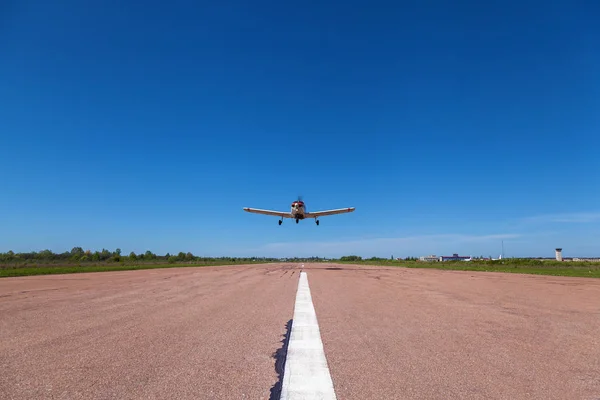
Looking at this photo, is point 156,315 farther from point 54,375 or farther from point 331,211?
point 331,211

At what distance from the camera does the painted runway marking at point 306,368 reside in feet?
8.65

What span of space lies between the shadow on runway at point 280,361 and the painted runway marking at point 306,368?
0.12 ft

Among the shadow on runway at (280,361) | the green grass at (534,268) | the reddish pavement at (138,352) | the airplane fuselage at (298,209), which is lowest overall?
the shadow on runway at (280,361)

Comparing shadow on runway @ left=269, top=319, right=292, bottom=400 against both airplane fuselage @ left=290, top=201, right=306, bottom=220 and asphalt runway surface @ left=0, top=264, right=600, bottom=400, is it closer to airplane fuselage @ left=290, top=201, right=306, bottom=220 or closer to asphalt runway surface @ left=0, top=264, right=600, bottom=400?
asphalt runway surface @ left=0, top=264, right=600, bottom=400

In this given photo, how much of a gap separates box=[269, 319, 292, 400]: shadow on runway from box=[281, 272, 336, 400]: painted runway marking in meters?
0.04

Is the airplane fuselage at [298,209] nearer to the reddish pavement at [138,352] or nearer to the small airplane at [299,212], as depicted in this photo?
the small airplane at [299,212]

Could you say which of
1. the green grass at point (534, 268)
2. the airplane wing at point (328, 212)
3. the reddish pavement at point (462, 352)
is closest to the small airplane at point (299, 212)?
the airplane wing at point (328, 212)

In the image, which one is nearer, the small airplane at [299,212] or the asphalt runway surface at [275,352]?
the asphalt runway surface at [275,352]

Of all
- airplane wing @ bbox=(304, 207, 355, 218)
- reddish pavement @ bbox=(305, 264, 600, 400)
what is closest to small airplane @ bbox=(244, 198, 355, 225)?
airplane wing @ bbox=(304, 207, 355, 218)

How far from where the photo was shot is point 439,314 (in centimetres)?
630

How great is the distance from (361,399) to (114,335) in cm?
343

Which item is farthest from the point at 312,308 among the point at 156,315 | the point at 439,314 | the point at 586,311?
the point at 586,311

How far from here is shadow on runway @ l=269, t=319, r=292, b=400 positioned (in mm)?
2619

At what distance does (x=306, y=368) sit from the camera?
10.6 feet
